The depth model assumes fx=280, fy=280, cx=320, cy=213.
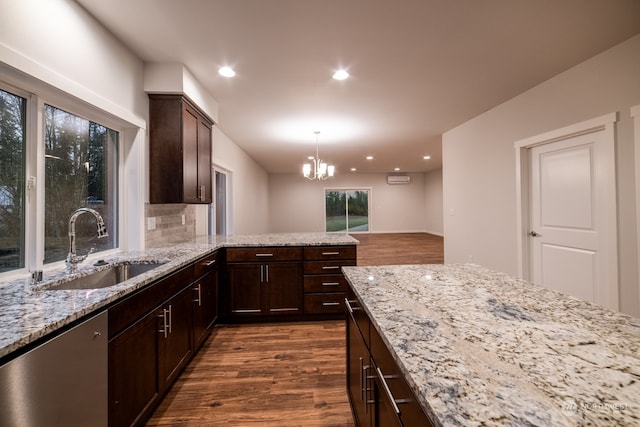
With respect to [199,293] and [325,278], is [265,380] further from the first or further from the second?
[325,278]

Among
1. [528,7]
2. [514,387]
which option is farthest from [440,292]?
[528,7]

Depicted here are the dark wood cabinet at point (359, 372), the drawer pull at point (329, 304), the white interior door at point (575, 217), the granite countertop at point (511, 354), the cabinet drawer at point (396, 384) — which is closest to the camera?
the granite countertop at point (511, 354)

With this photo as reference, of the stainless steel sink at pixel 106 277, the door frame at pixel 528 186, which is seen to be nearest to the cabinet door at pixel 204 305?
the stainless steel sink at pixel 106 277

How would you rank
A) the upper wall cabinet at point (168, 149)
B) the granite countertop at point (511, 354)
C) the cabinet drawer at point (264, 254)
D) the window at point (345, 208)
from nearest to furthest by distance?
the granite countertop at point (511, 354), the upper wall cabinet at point (168, 149), the cabinet drawer at point (264, 254), the window at point (345, 208)

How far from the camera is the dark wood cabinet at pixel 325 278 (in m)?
3.06

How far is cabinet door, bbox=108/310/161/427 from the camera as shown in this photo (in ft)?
4.26

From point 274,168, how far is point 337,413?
8135mm

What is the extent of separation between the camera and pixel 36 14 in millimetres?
1534

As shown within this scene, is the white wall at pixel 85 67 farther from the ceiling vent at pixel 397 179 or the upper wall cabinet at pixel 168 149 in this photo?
the ceiling vent at pixel 397 179

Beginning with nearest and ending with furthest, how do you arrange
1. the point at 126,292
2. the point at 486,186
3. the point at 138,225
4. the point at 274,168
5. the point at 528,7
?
the point at 126,292 → the point at 528,7 → the point at 138,225 → the point at 486,186 → the point at 274,168

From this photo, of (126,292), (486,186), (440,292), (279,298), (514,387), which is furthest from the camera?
(486,186)

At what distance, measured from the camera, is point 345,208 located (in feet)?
35.2

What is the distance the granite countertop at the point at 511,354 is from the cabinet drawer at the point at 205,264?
158 cm

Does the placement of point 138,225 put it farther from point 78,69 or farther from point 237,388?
point 237,388
